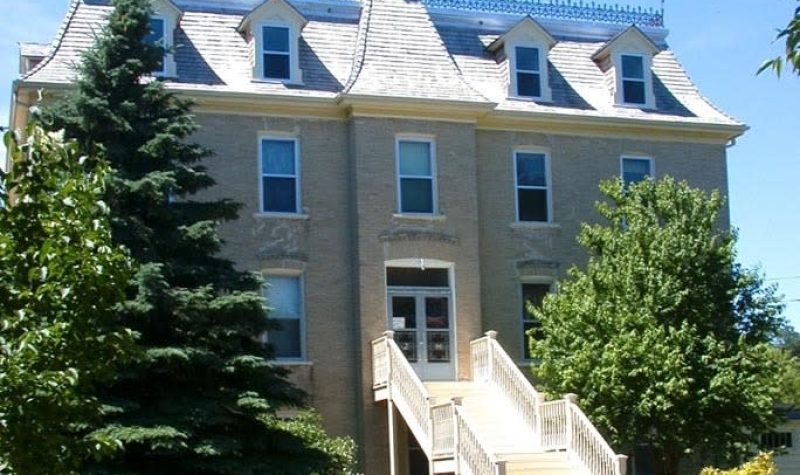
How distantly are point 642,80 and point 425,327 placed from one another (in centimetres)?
845

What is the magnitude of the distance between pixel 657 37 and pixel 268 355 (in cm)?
1732

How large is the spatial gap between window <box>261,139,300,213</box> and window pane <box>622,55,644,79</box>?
28.1 ft

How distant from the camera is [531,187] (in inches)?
1208

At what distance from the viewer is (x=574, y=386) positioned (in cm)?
2541

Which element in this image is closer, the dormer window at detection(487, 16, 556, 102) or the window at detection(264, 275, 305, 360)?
the window at detection(264, 275, 305, 360)

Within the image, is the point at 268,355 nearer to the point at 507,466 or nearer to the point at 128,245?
the point at 128,245

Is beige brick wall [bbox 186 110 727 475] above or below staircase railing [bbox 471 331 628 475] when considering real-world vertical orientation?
above

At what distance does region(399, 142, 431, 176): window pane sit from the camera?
29156mm

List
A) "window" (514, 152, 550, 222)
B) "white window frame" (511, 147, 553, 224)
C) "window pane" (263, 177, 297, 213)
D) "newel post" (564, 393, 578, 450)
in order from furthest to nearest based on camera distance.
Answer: "window" (514, 152, 550, 222), "white window frame" (511, 147, 553, 224), "window pane" (263, 177, 297, 213), "newel post" (564, 393, 578, 450)

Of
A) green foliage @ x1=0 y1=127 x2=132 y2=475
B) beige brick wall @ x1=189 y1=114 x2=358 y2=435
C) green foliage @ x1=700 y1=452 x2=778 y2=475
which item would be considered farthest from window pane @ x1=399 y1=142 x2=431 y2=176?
green foliage @ x1=0 y1=127 x2=132 y2=475

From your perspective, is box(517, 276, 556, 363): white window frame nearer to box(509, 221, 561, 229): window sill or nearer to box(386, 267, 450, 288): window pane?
box(509, 221, 561, 229): window sill

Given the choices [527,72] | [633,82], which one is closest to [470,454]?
[527,72]

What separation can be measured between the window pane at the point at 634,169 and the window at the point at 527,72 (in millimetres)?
2680

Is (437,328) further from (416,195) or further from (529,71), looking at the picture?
(529,71)
